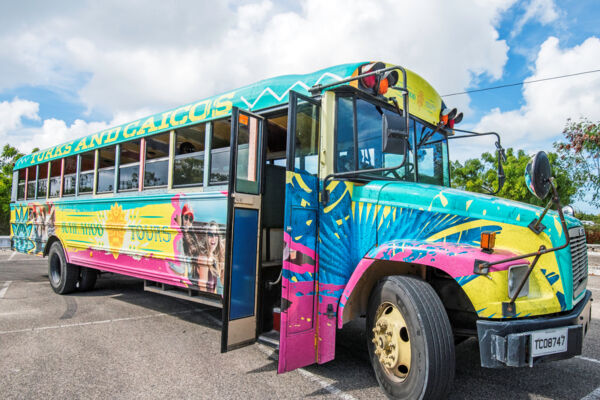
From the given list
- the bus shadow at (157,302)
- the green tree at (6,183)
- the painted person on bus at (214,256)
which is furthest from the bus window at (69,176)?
the green tree at (6,183)

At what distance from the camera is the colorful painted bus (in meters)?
2.28

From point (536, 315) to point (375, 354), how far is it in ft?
3.33

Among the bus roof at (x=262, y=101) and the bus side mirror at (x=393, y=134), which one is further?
the bus roof at (x=262, y=101)

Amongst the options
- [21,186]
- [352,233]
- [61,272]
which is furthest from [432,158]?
[21,186]

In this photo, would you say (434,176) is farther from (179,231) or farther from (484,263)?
(179,231)

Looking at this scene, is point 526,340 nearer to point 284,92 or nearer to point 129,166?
point 284,92

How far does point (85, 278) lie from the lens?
21.0 ft

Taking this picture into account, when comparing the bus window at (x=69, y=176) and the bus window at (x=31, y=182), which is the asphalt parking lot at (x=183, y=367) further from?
the bus window at (x=31, y=182)

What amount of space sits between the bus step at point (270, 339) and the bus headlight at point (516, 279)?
1.79 meters

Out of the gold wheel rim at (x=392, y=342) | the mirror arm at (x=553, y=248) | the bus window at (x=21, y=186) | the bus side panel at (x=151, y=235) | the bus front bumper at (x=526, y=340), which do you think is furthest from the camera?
the bus window at (x=21, y=186)

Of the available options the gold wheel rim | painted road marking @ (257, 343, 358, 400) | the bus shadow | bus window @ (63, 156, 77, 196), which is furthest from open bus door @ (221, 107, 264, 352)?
bus window @ (63, 156, 77, 196)

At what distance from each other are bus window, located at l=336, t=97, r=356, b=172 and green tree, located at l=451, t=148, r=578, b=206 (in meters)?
10.6

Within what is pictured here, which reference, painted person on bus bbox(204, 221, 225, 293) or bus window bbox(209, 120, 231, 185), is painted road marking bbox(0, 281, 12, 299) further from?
bus window bbox(209, 120, 231, 185)

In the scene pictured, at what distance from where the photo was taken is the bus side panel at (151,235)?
3.75 meters
